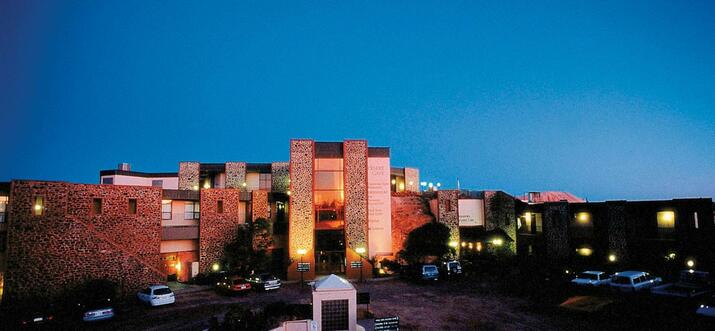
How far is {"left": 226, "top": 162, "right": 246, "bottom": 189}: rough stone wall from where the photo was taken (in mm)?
41000

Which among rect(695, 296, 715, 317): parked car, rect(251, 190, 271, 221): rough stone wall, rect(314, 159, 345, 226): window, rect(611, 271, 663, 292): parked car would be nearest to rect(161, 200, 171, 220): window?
rect(251, 190, 271, 221): rough stone wall

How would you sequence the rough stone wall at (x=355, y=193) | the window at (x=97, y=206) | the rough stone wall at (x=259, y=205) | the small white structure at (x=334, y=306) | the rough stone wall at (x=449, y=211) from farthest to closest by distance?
the rough stone wall at (x=449, y=211)
the rough stone wall at (x=259, y=205)
the rough stone wall at (x=355, y=193)
the window at (x=97, y=206)
the small white structure at (x=334, y=306)

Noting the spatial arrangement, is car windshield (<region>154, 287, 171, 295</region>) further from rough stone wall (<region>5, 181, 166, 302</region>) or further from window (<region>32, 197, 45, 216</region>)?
window (<region>32, 197, 45, 216</region>)

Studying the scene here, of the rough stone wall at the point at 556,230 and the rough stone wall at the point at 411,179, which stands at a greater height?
the rough stone wall at the point at 411,179

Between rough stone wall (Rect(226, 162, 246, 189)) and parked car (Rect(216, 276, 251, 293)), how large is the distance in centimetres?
1623

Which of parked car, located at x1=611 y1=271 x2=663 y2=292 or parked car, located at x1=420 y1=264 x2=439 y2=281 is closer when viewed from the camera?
parked car, located at x1=611 y1=271 x2=663 y2=292

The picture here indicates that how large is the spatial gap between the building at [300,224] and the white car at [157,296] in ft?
9.93

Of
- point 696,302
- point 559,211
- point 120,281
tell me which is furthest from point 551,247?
point 120,281

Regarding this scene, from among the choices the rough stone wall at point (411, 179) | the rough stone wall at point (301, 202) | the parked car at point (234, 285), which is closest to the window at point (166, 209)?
the parked car at point (234, 285)

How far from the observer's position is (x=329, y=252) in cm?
3241

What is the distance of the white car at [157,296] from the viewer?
2202 cm

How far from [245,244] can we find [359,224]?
9.15 metres

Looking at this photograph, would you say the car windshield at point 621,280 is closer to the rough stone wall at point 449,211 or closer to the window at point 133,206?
the rough stone wall at point 449,211

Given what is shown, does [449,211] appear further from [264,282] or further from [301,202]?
[264,282]
